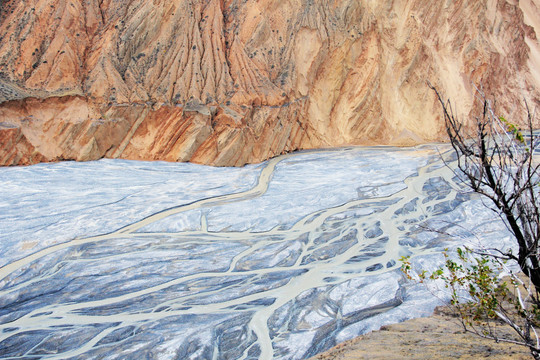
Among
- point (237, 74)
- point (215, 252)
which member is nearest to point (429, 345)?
point (215, 252)

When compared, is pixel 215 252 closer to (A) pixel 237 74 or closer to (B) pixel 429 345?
(B) pixel 429 345

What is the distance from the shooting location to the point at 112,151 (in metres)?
18.0

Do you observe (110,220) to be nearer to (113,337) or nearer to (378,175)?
(113,337)

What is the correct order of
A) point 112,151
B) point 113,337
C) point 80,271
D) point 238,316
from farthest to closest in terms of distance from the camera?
point 112,151 → point 80,271 → point 238,316 → point 113,337

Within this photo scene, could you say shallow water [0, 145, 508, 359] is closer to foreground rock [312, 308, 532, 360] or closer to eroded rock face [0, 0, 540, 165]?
foreground rock [312, 308, 532, 360]

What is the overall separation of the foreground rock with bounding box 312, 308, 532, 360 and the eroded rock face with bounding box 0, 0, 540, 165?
1206 centimetres

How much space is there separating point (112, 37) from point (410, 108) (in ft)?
43.0

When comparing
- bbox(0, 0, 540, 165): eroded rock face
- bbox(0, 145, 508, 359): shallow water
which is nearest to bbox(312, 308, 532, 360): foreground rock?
bbox(0, 145, 508, 359): shallow water

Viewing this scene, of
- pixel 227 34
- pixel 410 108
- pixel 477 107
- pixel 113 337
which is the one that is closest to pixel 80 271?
pixel 113 337

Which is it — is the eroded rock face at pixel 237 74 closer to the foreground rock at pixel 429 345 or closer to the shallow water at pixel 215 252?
the shallow water at pixel 215 252

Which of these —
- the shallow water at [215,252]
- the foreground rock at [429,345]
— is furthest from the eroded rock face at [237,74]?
the foreground rock at [429,345]

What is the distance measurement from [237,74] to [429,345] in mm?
15364

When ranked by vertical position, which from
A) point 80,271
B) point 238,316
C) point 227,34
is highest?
point 227,34

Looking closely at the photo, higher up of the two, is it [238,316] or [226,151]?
[226,151]
